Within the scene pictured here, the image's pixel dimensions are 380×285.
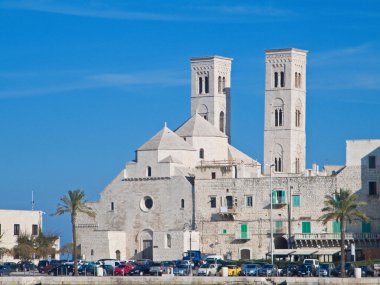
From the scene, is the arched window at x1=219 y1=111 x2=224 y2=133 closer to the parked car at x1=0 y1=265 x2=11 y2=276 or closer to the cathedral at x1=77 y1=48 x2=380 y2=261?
the cathedral at x1=77 y1=48 x2=380 y2=261

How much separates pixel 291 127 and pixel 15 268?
3659 cm

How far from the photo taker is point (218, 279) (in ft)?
262

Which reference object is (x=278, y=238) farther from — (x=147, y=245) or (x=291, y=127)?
(x=291, y=127)

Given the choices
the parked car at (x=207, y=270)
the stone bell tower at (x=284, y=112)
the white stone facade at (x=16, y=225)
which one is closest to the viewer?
the parked car at (x=207, y=270)

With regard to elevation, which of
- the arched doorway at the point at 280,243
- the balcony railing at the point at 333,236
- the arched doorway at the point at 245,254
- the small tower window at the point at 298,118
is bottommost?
the arched doorway at the point at 245,254

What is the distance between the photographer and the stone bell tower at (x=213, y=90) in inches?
5054

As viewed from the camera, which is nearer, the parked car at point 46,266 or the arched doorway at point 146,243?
the parked car at point 46,266

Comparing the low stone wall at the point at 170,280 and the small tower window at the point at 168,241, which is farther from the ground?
the small tower window at the point at 168,241

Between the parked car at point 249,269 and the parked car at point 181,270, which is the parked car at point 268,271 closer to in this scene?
the parked car at point 249,269

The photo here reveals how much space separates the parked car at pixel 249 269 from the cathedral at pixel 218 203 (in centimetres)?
927

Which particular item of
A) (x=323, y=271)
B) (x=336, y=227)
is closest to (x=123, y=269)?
(x=323, y=271)

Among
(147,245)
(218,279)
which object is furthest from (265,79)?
(218,279)

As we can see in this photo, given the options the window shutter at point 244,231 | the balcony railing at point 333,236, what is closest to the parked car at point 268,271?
the balcony railing at point 333,236

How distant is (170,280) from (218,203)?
27376 millimetres
